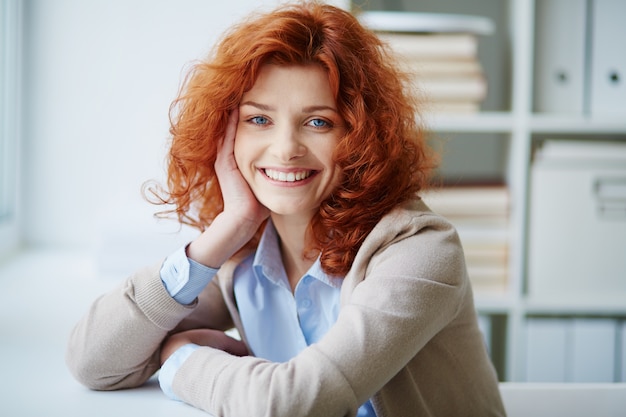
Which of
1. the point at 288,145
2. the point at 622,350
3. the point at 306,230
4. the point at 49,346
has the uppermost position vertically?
the point at 288,145

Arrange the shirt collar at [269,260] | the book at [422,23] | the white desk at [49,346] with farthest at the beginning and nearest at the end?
the book at [422,23]
the shirt collar at [269,260]
the white desk at [49,346]

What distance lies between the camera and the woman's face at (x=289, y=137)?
42.4 inches

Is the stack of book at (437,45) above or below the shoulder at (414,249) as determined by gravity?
above

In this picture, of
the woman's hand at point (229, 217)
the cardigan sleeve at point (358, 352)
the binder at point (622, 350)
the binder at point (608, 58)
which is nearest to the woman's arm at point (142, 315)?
the woman's hand at point (229, 217)

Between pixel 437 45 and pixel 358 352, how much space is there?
4.15ft

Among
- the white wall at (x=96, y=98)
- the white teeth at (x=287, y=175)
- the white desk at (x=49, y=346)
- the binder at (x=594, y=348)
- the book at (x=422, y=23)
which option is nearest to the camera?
the white desk at (x=49, y=346)

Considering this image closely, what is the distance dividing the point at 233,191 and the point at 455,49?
103cm

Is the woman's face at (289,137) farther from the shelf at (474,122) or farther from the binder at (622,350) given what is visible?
the binder at (622,350)

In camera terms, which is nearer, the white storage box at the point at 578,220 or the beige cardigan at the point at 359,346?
the beige cardigan at the point at 359,346

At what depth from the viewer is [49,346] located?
1.32 m

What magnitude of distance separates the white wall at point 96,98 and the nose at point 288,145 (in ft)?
4.11

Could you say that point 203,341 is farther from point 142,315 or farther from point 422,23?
point 422,23

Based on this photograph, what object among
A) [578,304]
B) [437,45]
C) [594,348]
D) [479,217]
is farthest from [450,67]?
[594,348]

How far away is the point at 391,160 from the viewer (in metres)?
1.13
